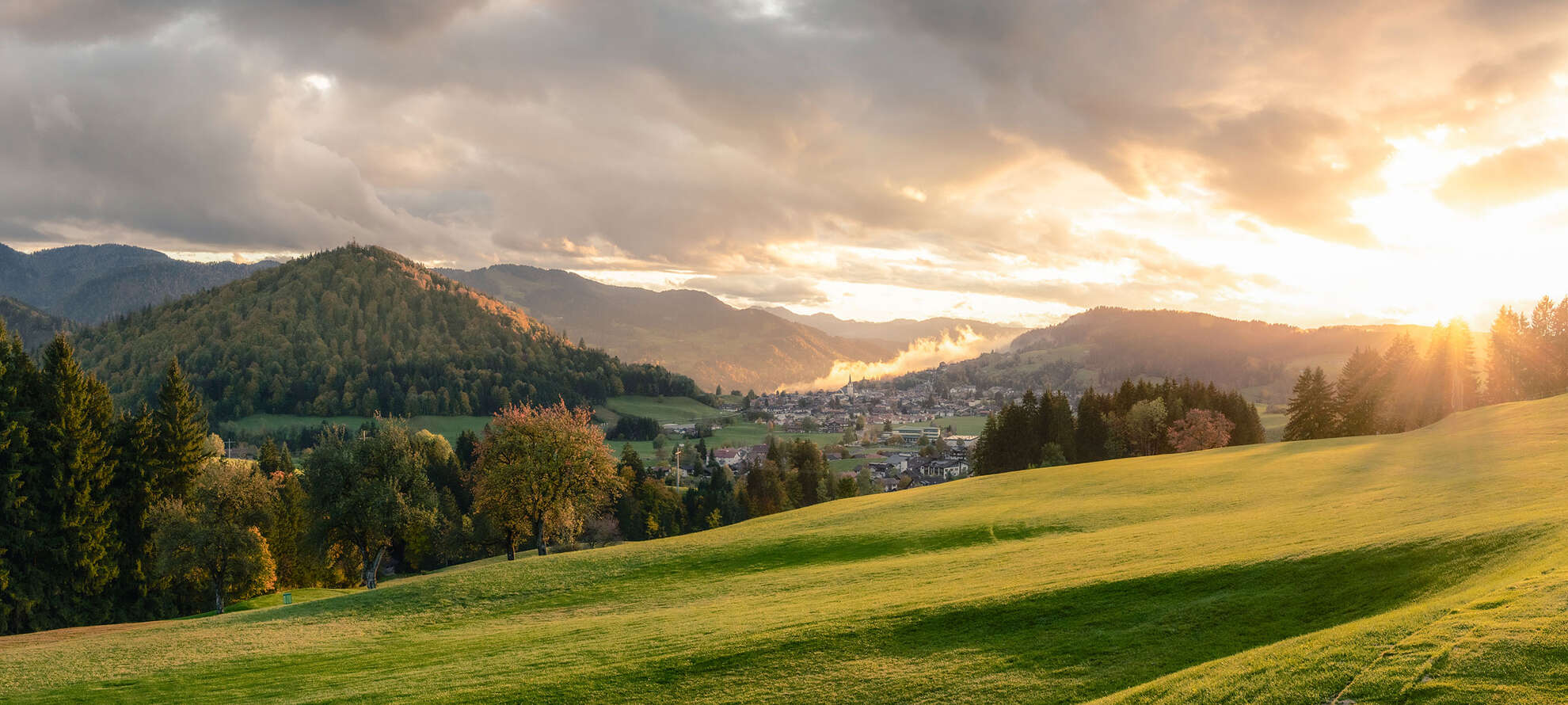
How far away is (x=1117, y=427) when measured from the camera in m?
103

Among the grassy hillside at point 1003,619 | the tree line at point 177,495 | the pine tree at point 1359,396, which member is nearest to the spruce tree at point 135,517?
the tree line at point 177,495

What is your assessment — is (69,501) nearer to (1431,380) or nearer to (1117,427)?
(1117,427)

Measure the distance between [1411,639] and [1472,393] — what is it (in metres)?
118

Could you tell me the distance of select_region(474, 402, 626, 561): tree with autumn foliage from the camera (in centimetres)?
5550

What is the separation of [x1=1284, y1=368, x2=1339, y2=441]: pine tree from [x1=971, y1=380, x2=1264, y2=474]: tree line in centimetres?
816

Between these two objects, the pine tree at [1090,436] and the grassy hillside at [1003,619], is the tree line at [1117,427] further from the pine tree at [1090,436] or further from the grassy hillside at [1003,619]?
the grassy hillside at [1003,619]

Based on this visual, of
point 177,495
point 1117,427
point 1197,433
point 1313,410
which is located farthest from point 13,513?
point 1313,410

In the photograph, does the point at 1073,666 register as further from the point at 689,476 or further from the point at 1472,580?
the point at 689,476

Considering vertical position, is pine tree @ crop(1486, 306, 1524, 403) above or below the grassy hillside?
above

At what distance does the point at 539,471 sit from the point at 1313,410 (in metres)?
90.3

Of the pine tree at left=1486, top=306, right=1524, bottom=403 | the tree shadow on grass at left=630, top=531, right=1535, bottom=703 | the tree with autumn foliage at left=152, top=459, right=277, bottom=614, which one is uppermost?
the pine tree at left=1486, top=306, right=1524, bottom=403

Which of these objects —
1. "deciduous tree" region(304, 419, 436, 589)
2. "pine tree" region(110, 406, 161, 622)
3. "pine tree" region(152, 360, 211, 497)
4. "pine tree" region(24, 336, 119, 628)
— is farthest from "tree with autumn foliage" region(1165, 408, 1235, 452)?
"pine tree" region(24, 336, 119, 628)

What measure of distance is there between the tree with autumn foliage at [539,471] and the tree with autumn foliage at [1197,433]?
241ft

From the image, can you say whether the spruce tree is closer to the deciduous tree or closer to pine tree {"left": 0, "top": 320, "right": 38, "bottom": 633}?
Result: pine tree {"left": 0, "top": 320, "right": 38, "bottom": 633}
